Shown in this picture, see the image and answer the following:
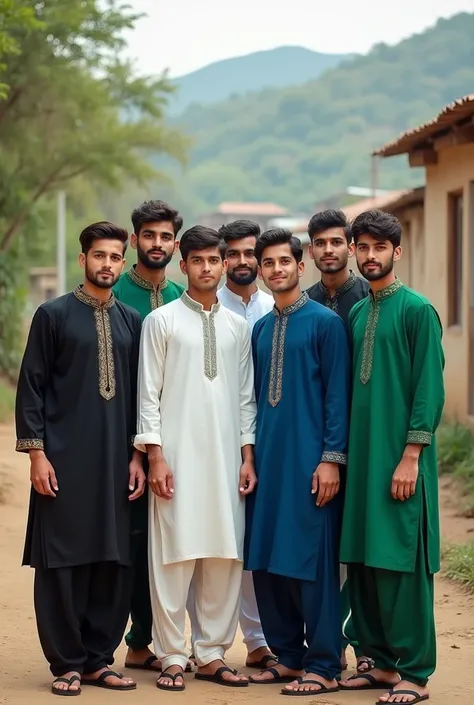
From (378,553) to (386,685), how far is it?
72cm

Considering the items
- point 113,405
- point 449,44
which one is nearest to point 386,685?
point 113,405

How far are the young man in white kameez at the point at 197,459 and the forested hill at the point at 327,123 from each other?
298 feet

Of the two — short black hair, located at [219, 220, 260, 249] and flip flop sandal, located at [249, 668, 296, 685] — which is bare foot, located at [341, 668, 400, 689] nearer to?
flip flop sandal, located at [249, 668, 296, 685]

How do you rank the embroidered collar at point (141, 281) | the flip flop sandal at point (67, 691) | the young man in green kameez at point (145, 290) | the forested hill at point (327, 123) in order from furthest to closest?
1. the forested hill at point (327, 123)
2. the embroidered collar at point (141, 281)
3. the young man in green kameez at point (145, 290)
4. the flip flop sandal at point (67, 691)

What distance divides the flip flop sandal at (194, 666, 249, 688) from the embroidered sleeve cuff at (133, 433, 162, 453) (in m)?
1.07

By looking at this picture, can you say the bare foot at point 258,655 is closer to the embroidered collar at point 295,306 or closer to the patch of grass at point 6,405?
the embroidered collar at point 295,306

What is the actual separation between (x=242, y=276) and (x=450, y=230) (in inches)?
303

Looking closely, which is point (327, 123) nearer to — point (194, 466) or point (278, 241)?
point (278, 241)

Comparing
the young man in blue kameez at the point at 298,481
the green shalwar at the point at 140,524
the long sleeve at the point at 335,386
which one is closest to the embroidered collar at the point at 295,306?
the young man in blue kameez at the point at 298,481

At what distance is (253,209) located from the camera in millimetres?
75938

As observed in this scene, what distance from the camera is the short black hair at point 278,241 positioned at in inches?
218

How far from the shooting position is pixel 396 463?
5199 millimetres

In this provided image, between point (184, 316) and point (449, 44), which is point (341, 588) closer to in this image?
point (184, 316)

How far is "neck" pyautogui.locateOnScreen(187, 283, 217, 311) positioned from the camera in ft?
18.1
